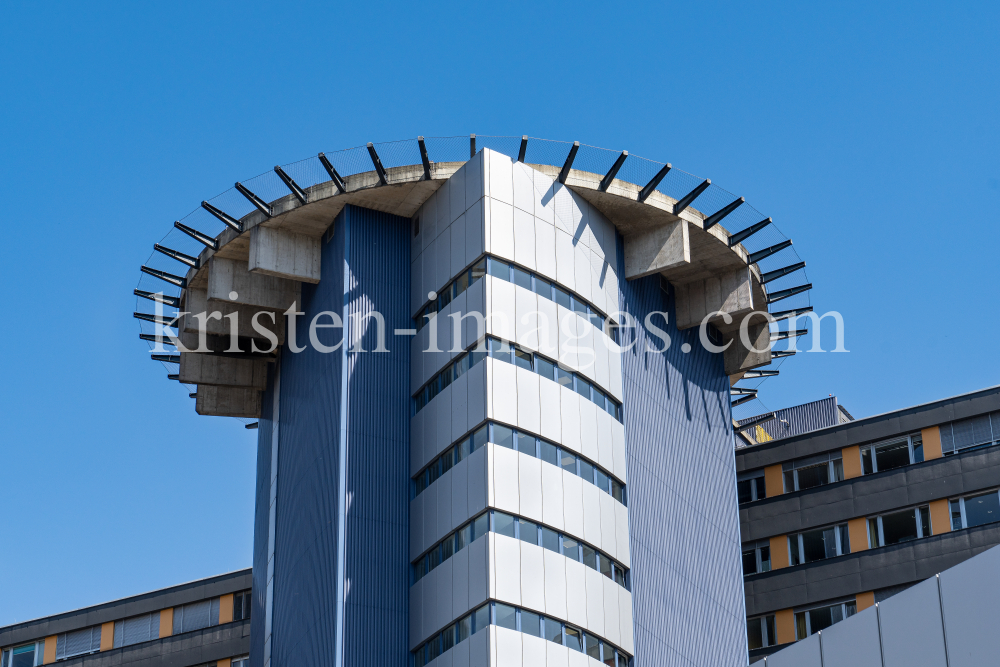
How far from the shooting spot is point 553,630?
132ft

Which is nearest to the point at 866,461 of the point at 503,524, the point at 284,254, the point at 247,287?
the point at 503,524

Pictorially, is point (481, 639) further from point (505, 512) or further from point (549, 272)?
point (549, 272)

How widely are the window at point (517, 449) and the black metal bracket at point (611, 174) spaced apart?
380 inches

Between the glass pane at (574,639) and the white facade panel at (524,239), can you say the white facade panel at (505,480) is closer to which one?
the glass pane at (574,639)

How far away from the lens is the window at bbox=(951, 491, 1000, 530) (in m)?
54.3

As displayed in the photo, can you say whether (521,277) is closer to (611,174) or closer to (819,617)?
(611,174)

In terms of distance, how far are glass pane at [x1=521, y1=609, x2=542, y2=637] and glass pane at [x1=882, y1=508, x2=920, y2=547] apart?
22209mm

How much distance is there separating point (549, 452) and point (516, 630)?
6036 millimetres

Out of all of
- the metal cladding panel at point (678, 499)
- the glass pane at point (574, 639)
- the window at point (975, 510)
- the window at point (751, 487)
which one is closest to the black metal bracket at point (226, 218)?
the metal cladding panel at point (678, 499)

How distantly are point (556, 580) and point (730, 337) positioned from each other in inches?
664

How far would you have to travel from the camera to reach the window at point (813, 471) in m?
59.1

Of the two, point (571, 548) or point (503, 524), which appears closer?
point (503, 524)

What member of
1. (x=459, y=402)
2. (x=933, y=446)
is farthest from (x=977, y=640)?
(x=933, y=446)

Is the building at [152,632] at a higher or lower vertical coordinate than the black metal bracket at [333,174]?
lower
